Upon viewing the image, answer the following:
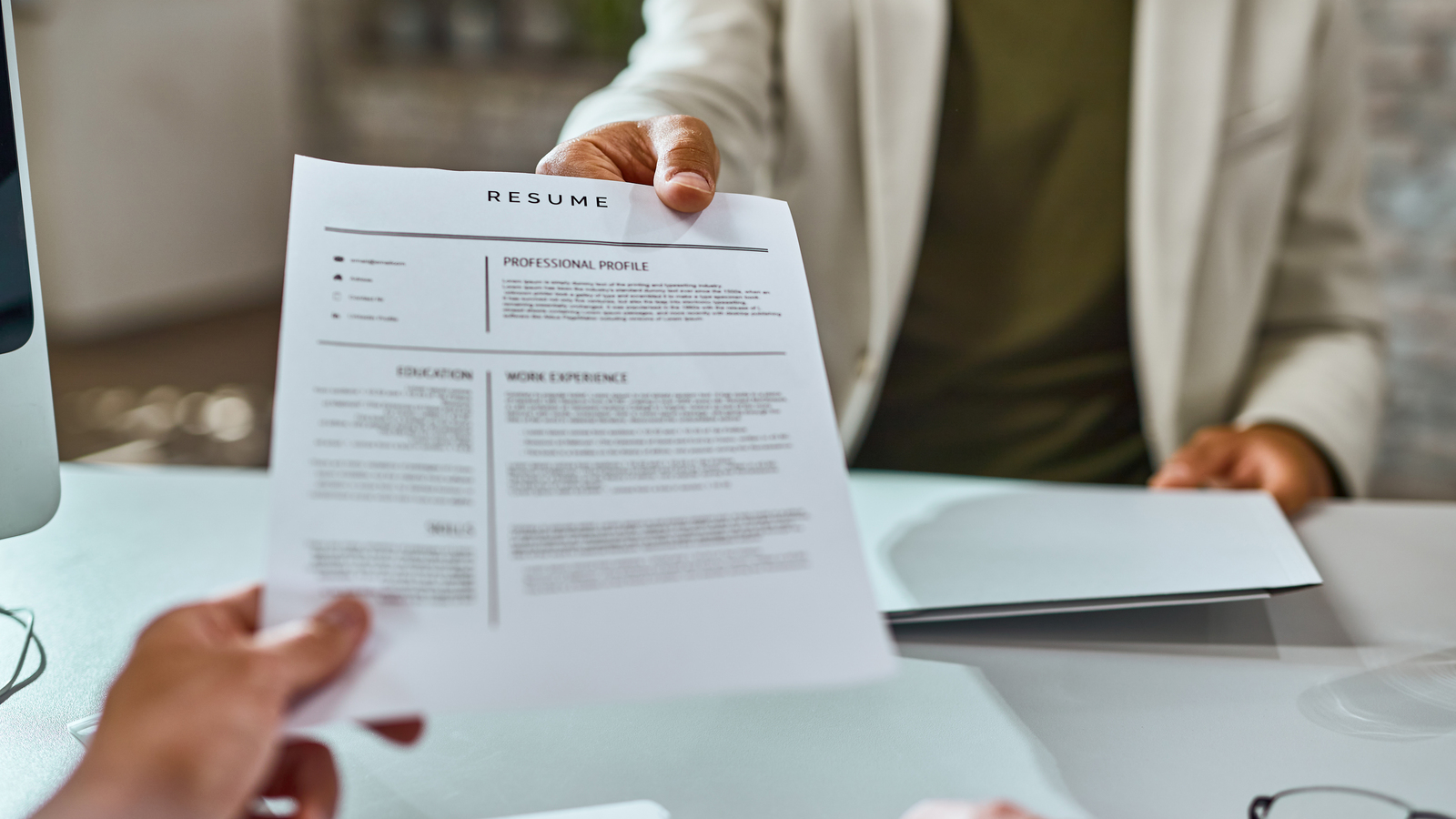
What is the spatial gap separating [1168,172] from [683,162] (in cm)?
64

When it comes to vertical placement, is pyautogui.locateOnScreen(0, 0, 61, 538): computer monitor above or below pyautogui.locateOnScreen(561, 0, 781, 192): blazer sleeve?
below

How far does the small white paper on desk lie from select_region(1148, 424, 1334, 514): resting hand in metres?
0.48

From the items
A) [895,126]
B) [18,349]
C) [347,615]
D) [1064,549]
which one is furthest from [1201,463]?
[18,349]

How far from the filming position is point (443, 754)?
1.36 ft

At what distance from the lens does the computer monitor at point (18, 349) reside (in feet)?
1.42

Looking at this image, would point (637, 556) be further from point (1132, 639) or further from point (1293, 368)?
point (1293, 368)

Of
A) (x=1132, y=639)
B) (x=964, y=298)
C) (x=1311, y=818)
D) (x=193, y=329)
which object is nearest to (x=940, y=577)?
(x=1132, y=639)

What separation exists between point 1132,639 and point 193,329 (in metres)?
3.05

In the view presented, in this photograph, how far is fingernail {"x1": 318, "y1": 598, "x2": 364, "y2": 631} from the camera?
11.6 inches

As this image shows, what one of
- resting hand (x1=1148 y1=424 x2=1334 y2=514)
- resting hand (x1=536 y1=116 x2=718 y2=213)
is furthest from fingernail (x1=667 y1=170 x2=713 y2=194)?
resting hand (x1=1148 y1=424 x2=1334 y2=514)

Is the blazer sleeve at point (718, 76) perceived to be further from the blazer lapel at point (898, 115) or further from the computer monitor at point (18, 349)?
the computer monitor at point (18, 349)

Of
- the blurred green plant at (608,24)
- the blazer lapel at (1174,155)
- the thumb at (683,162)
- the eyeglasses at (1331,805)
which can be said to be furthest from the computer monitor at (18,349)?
the blurred green plant at (608,24)

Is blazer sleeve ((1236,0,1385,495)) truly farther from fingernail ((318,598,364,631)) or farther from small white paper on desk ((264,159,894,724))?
fingernail ((318,598,364,631))

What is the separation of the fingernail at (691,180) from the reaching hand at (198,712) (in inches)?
8.8
